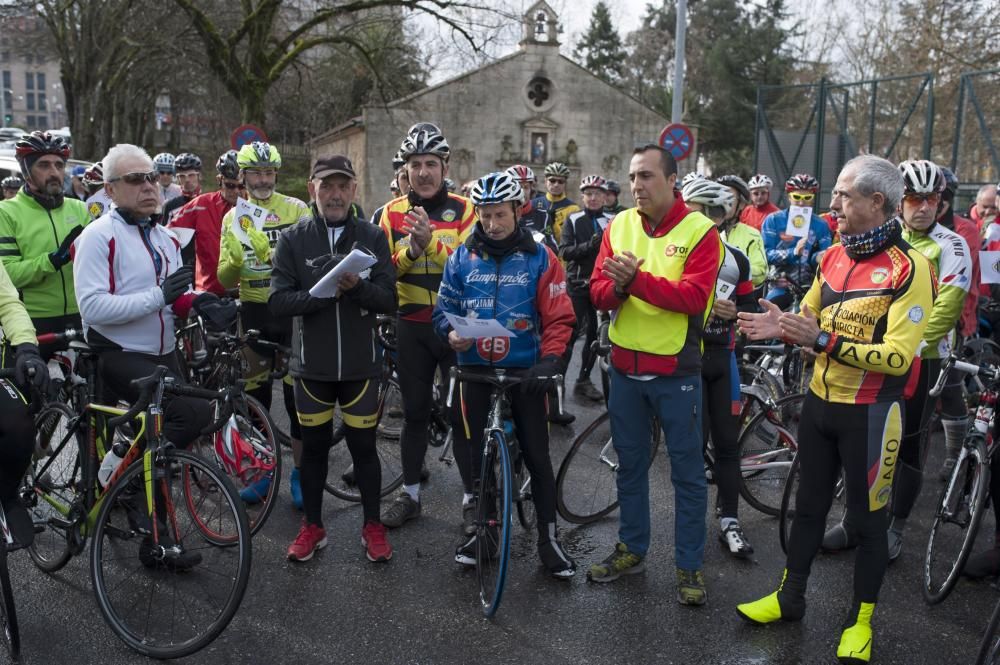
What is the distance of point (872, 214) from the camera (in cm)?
359

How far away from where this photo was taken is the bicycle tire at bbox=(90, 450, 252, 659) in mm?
3590

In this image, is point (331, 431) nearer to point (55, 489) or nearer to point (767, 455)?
point (55, 489)

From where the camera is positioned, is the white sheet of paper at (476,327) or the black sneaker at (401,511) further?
the black sneaker at (401,511)

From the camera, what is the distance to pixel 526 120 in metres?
36.0

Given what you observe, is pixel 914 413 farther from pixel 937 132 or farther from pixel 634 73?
pixel 634 73

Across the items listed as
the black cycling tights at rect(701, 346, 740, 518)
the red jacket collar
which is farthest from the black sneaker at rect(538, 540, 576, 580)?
the red jacket collar

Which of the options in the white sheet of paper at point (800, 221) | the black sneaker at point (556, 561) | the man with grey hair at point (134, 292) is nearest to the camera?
the man with grey hair at point (134, 292)

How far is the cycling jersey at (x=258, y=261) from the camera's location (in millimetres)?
5629

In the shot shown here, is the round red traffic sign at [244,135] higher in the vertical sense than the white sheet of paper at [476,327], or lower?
higher

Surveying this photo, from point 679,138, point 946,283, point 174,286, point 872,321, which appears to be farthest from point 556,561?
point 679,138

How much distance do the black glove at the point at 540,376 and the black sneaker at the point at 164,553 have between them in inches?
70.9

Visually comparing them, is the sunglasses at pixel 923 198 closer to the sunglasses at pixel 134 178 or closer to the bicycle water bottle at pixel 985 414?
the bicycle water bottle at pixel 985 414

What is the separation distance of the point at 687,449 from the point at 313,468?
6.66 feet

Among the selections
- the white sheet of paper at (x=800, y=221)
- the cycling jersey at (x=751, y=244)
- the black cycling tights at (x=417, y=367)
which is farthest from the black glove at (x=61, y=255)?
the white sheet of paper at (x=800, y=221)
